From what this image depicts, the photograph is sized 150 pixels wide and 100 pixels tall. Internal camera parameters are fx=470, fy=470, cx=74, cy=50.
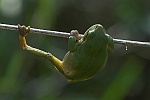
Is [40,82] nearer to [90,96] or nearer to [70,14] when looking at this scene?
[90,96]

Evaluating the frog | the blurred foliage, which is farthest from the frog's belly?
the blurred foliage

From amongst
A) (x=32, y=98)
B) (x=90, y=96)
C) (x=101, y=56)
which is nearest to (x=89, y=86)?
(x=90, y=96)

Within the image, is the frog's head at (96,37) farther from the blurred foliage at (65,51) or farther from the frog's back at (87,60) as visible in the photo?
the blurred foliage at (65,51)

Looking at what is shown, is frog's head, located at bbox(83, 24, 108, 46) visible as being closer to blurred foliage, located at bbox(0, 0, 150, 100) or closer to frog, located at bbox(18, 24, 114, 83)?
frog, located at bbox(18, 24, 114, 83)

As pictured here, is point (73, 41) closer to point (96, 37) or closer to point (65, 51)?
point (96, 37)

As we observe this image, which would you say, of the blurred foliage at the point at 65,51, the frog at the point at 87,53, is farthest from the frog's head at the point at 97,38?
the blurred foliage at the point at 65,51

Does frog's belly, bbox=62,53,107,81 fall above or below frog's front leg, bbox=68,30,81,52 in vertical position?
below
